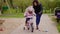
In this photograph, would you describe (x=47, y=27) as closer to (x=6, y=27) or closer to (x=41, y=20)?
(x=41, y=20)

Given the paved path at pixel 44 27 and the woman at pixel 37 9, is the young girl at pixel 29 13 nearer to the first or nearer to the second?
the woman at pixel 37 9

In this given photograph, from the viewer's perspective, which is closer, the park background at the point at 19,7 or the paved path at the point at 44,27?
the paved path at the point at 44,27

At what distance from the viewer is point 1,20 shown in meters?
4.57

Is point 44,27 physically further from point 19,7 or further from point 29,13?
point 19,7

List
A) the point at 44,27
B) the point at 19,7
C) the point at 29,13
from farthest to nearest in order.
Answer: the point at 19,7, the point at 44,27, the point at 29,13

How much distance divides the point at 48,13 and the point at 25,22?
398 mm

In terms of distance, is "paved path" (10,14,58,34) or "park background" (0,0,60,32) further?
"park background" (0,0,60,32)

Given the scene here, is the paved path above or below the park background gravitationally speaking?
below

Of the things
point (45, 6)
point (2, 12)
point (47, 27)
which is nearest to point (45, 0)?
point (45, 6)

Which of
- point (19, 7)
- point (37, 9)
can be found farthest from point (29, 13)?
point (19, 7)

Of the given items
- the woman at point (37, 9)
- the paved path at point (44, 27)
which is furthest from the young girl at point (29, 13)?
the paved path at point (44, 27)

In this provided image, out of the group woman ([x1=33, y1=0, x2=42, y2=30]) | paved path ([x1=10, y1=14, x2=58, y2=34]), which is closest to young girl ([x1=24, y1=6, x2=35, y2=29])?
woman ([x1=33, y1=0, x2=42, y2=30])

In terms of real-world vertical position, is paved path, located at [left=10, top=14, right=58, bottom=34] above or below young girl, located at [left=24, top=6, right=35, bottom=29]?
below

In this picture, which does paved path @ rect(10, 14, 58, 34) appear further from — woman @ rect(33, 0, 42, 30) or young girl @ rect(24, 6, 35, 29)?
young girl @ rect(24, 6, 35, 29)
